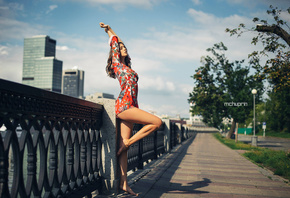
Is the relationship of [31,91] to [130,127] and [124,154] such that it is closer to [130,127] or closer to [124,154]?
[130,127]

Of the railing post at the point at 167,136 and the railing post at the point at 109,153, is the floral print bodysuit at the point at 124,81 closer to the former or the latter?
the railing post at the point at 109,153

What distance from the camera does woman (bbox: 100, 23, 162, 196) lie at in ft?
13.3

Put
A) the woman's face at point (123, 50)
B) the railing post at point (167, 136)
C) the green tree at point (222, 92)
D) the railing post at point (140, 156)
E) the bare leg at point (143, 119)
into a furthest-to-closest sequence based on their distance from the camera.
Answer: the green tree at point (222, 92), the railing post at point (167, 136), the railing post at point (140, 156), the woman's face at point (123, 50), the bare leg at point (143, 119)

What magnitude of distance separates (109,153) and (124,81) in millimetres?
1114

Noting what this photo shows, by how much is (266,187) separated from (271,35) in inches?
247

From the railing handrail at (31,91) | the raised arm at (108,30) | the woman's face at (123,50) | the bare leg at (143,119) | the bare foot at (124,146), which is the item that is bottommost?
the bare foot at (124,146)

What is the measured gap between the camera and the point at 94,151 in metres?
4.20

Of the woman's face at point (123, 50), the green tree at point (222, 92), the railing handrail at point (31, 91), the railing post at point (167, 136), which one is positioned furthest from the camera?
the green tree at point (222, 92)

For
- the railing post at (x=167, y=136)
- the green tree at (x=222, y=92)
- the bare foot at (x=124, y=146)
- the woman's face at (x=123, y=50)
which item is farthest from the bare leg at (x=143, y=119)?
the green tree at (x=222, y=92)

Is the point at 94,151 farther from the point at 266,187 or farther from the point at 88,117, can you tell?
the point at 266,187

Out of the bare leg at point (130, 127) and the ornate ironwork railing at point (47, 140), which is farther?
the bare leg at point (130, 127)

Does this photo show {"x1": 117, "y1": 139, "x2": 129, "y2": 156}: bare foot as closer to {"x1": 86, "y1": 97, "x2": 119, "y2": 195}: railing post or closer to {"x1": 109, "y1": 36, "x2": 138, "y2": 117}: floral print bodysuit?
{"x1": 86, "y1": 97, "x2": 119, "y2": 195}: railing post

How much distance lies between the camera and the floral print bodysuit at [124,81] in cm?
412

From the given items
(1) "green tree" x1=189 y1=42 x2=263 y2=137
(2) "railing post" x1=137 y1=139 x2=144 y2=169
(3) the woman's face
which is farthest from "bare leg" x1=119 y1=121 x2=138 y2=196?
(1) "green tree" x1=189 y1=42 x2=263 y2=137
